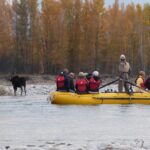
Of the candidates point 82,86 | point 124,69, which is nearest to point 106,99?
point 82,86

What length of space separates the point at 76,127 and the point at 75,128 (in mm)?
236

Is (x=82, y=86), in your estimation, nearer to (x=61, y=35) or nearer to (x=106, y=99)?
(x=106, y=99)

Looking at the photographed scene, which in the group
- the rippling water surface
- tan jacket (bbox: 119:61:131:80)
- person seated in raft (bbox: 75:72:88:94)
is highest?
tan jacket (bbox: 119:61:131:80)

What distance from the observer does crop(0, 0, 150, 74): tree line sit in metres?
79.1

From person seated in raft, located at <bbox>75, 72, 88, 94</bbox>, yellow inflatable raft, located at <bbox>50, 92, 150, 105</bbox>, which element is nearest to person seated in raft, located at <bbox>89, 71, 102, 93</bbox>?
person seated in raft, located at <bbox>75, 72, 88, 94</bbox>

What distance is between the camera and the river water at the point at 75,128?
13.2 metres

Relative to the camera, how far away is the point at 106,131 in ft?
52.1

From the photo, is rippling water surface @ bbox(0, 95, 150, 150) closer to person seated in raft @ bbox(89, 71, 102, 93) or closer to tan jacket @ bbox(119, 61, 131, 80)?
person seated in raft @ bbox(89, 71, 102, 93)

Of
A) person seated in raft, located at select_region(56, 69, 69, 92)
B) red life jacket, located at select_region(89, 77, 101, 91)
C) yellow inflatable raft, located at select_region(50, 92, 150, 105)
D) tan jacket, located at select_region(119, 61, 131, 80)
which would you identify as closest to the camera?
yellow inflatable raft, located at select_region(50, 92, 150, 105)

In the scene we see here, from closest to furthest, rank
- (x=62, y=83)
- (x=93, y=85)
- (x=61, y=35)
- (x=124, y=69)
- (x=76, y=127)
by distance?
(x=76, y=127)
(x=93, y=85)
(x=62, y=83)
(x=124, y=69)
(x=61, y=35)

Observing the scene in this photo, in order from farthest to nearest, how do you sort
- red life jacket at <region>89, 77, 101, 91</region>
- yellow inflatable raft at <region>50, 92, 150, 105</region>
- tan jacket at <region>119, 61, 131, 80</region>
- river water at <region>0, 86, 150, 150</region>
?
1. tan jacket at <region>119, 61, 131, 80</region>
2. red life jacket at <region>89, 77, 101, 91</region>
3. yellow inflatable raft at <region>50, 92, 150, 105</region>
4. river water at <region>0, 86, 150, 150</region>

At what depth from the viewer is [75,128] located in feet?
54.1

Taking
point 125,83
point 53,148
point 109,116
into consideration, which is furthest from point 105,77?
point 53,148

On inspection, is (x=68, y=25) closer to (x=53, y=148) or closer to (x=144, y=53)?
(x=144, y=53)
